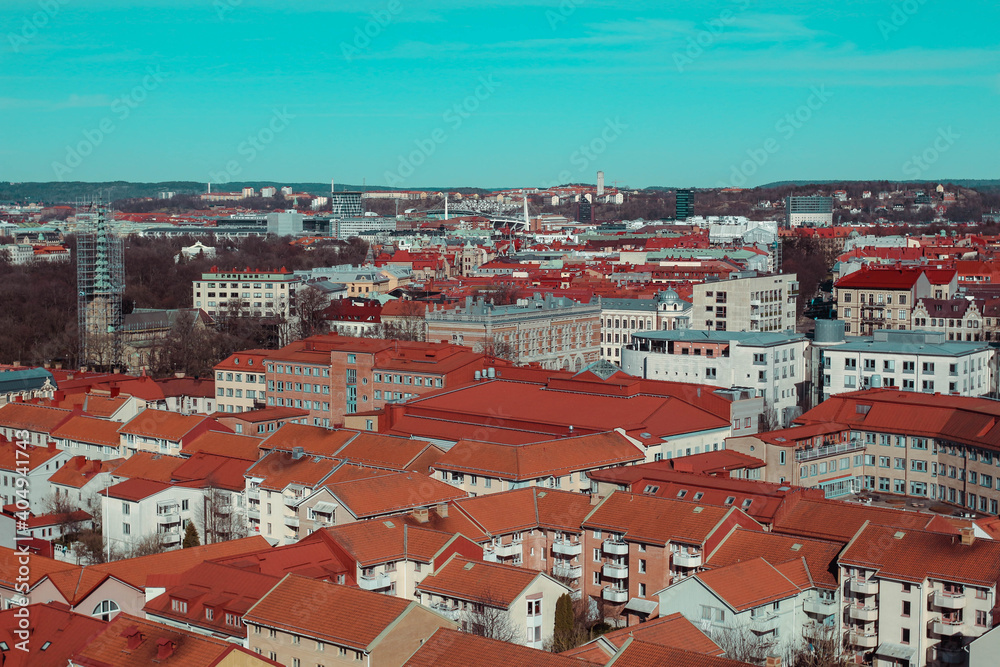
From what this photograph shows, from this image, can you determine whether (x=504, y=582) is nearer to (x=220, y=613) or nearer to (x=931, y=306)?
(x=220, y=613)

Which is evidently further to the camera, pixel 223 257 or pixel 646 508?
pixel 223 257

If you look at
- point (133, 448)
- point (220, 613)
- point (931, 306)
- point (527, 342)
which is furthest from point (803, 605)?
point (931, 306)

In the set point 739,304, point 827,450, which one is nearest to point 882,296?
point 739,304

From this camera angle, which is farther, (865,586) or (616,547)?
(616,547)

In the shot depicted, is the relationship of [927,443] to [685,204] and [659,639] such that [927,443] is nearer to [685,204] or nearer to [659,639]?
[659,639]

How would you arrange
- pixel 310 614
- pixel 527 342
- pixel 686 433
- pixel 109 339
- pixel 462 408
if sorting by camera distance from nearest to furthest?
1. pixel 310 614
2. pixel 686 433
3. pixel 462 408
4. pixel 527 342
5. pixel 109 339

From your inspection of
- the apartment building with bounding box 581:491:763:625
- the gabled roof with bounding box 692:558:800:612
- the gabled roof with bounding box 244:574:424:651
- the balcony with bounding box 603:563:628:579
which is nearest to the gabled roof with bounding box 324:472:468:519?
the apartment building with bounding box 581:491:763:625
